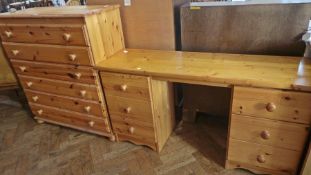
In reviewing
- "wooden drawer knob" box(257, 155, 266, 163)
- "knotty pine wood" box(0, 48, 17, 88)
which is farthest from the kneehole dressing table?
"knotty pine wood" box(0, 48, 17, 88)

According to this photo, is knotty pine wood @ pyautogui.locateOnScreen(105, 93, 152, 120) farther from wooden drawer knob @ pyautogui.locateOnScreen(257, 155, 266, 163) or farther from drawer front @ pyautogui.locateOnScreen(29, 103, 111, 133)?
wooden drawer knob @ pyautogui.locateOnScreen(257, 155, 266, 163)

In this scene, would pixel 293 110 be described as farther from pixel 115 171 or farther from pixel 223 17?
pixel 115 171

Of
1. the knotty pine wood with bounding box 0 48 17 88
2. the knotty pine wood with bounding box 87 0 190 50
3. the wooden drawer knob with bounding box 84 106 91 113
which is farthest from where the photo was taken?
the knotty pine wood with bounding box 0 48 17 88

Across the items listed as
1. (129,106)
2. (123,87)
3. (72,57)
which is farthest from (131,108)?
(72,57)

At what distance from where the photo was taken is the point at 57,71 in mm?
1788

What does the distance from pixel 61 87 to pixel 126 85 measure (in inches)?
25.2

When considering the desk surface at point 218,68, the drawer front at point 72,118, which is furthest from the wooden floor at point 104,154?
the desk surface at point 218,68

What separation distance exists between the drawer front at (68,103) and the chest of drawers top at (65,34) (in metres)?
0.34

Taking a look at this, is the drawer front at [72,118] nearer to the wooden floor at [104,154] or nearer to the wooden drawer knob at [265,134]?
the wooden floor at [104,154]

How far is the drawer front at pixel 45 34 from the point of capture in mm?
1539

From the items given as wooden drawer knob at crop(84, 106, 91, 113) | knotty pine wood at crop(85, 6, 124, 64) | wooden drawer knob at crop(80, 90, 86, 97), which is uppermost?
knotty pine wood at crop(85, 6, 124, 64)

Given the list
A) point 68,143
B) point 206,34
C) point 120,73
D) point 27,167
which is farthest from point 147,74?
point 27,167

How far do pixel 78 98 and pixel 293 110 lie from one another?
1483 mm

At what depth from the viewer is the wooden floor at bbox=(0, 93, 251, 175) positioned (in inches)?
64.2
